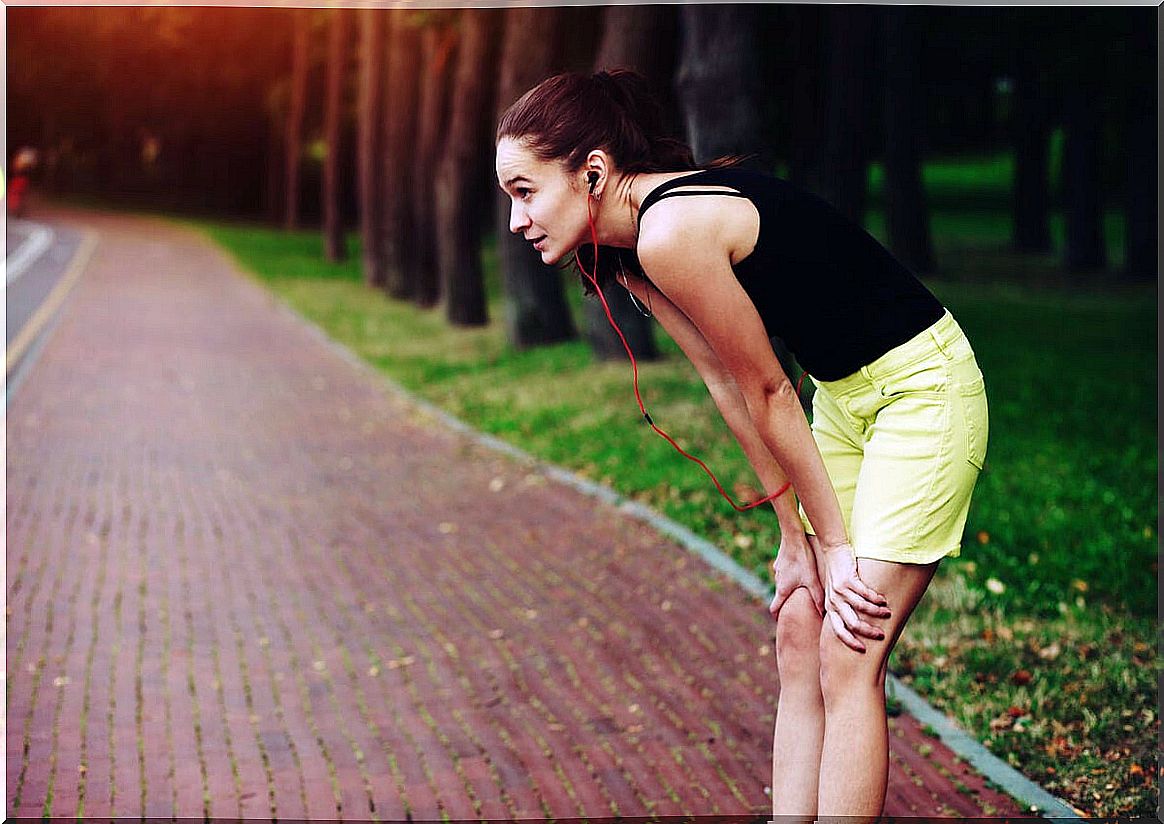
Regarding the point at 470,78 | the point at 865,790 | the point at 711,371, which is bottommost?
the point at 865,790

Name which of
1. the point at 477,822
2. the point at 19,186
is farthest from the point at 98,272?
the point at 477,822

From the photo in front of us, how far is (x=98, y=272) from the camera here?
1105 inches

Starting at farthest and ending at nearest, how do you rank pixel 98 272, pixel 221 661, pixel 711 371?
pixel 98 272, pixel 221 661, pixel 711 371

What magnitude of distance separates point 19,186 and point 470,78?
31.5 meters

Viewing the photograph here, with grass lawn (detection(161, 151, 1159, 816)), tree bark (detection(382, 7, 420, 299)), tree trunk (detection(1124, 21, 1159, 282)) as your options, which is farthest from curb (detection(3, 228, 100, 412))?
tree trunk (detection(1124, 21, 1159, 282))

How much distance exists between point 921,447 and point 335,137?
32.0 m

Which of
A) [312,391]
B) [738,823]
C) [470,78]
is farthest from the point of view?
[470,78]

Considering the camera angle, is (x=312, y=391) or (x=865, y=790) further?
(x=312, y=391)

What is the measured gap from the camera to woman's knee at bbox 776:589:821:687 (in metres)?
3.08

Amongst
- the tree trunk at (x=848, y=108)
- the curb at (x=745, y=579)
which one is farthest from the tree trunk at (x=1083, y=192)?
the curb at (x=745, y=579)

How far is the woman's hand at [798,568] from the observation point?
302 centimetres

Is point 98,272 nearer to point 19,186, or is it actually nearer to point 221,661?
point 19,186

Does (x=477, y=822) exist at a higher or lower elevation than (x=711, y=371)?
lower

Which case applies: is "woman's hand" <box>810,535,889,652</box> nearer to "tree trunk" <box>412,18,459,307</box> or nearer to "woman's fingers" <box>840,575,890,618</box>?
"woman's fingers" <box>840,575,890,618</box>
